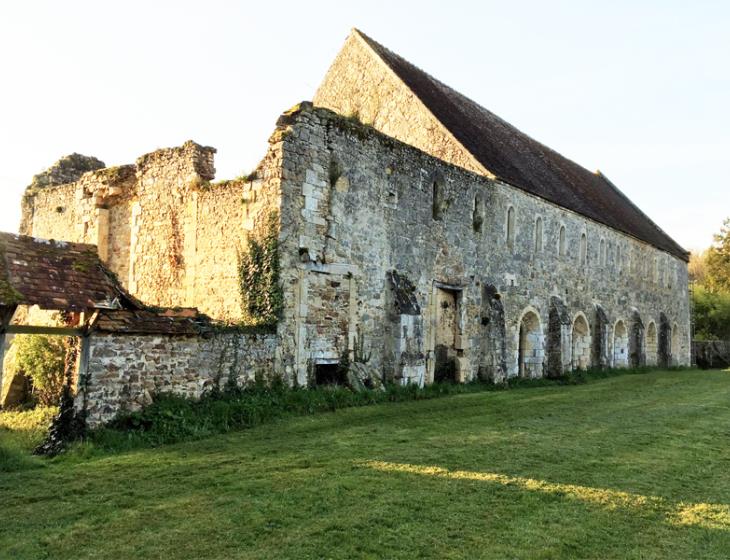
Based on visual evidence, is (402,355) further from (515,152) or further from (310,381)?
(515,152)

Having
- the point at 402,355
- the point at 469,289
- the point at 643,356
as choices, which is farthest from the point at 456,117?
the point at 643,356

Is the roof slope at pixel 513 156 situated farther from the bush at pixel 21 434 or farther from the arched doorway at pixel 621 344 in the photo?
the bush at pixel 21 434

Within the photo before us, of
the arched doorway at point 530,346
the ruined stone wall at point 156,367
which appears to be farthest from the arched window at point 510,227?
the ruined stone wall at point 156,367

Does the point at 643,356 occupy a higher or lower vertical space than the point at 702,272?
lower

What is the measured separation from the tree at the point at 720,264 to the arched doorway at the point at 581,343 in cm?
3115

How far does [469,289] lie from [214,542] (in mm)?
14399

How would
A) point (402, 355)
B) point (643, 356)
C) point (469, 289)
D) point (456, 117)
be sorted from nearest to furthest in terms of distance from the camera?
point (402, 355) → point (469, 289) → point (456, 117) → point (643, 356)

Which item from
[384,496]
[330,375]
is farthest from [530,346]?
[384,496]

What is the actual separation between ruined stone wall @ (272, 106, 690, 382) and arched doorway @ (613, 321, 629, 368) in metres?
3.67

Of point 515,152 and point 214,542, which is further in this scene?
point 515,152

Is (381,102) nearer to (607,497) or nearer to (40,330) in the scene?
(40,330)

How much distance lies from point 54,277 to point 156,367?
6.93ft

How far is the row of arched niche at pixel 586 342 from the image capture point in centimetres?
2273

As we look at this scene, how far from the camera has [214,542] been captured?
5.62m
